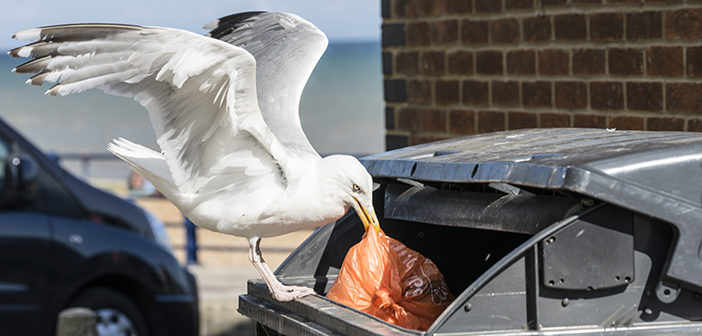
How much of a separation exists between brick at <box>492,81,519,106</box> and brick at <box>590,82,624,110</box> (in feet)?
1.47

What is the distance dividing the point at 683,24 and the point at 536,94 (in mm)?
829

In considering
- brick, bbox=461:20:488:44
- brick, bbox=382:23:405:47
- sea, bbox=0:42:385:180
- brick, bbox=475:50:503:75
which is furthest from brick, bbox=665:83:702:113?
sea, bbox=0:42:385:180

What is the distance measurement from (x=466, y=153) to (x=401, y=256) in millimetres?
357

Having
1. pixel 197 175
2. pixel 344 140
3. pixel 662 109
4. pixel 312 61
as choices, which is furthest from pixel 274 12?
pixel 344 140

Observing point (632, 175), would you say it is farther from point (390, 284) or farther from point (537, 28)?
point (537, 28)

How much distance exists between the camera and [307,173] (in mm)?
3326

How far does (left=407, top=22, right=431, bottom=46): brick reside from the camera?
16.9 feet

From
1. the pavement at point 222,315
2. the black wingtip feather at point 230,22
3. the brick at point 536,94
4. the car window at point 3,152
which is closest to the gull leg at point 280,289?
the black wingtip feather at point 230,22

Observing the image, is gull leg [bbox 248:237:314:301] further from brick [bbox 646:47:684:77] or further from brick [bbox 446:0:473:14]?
brick [bbox 446:0:473:14]

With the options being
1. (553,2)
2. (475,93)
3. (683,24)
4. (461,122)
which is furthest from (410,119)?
(683,24)

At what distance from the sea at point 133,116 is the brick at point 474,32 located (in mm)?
31868

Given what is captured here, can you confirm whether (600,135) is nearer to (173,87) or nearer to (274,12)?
(173,87)

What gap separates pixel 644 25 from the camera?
13.1ft

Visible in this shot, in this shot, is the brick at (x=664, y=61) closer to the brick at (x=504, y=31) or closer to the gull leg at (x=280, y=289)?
the brick at (x=504, y=31)
